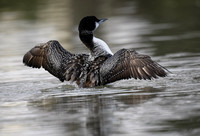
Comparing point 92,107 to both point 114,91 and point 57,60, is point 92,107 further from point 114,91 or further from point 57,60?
point 57,60

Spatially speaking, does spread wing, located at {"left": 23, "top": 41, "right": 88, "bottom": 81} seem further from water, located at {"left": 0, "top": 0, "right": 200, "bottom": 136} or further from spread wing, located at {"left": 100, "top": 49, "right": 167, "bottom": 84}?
spread wing, located at {"left": 100, "top": 49, "right": 167, "bottom": 84}

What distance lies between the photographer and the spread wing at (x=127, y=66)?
355 inches

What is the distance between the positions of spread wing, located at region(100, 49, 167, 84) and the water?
174 millimetres

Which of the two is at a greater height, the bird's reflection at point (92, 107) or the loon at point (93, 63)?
the loon at point (93, 63)

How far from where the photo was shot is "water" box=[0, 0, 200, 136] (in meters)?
6.79

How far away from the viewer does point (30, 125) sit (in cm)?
705

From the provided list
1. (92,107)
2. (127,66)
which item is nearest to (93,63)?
(127,66)

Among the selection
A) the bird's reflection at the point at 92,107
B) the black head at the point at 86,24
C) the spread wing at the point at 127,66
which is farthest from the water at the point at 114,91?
the black head at the point at 86,24

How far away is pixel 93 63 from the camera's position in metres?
9.45

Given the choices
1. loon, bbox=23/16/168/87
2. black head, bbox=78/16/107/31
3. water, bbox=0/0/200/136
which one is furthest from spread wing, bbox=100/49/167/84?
black head, bbox=78/16/107/31

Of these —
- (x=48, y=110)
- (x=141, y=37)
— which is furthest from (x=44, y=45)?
(x=141, y=37)

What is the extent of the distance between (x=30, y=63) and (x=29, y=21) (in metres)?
9.53

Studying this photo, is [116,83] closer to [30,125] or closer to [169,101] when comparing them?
[169,101]

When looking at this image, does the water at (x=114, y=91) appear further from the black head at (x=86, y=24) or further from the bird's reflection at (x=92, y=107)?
the black head at (x=86, y=24)
